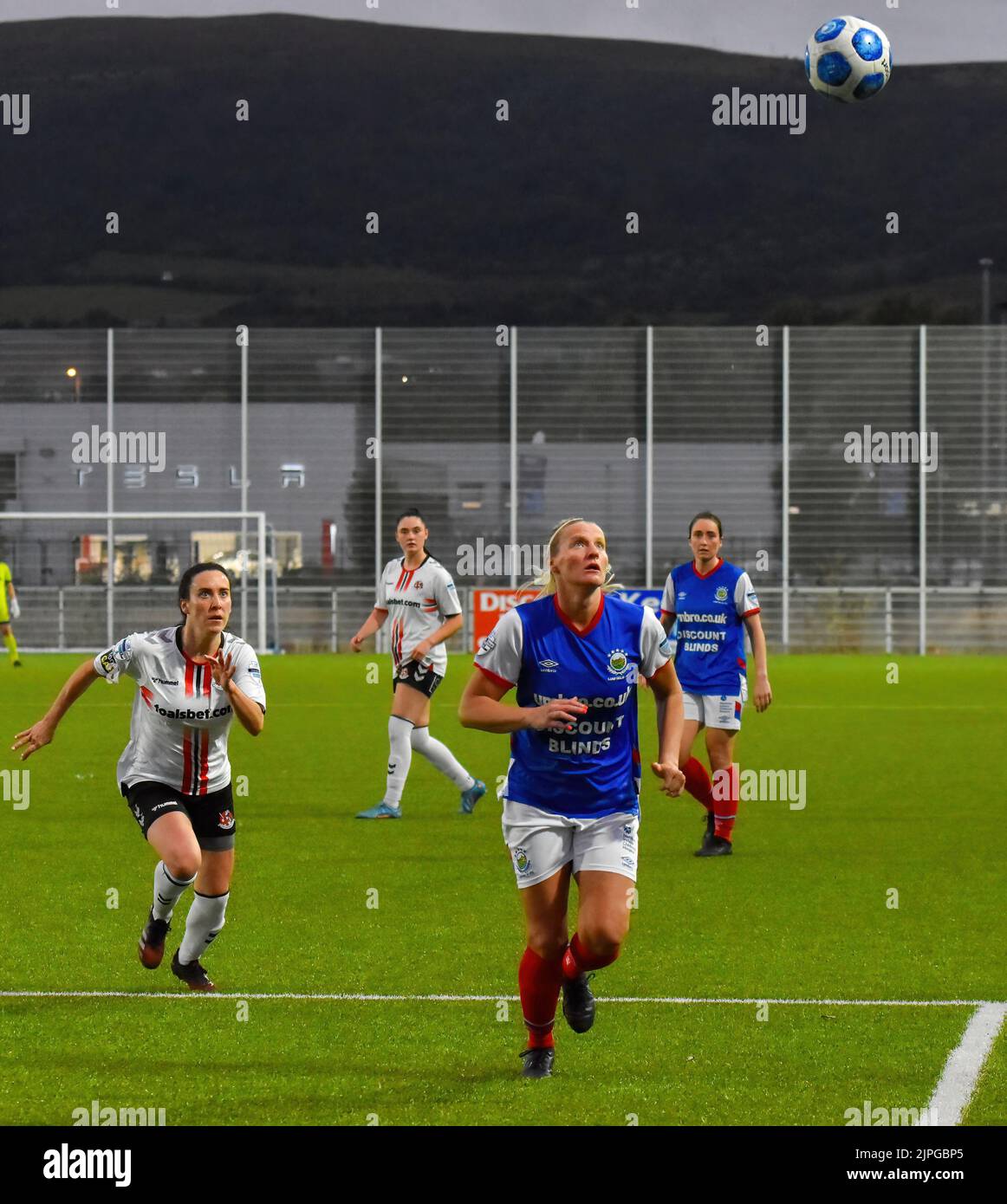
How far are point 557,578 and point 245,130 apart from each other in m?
86.7

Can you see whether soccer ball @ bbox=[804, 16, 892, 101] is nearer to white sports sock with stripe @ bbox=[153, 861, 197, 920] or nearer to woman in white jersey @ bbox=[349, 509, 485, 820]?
woman in white jersey @ bbox=[349, 509, 485, 820]

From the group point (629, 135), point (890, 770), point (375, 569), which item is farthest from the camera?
point (629, 135)

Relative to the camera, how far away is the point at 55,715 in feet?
24.0

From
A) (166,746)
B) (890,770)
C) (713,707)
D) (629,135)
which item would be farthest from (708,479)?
(629,135)

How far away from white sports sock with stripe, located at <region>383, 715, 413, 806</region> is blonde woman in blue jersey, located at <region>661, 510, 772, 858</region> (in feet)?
7.41

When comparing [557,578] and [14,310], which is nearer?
[557,578]

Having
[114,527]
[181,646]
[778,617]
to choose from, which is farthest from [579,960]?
[114,527]

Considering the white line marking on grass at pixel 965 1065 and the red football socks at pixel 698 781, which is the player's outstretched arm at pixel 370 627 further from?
the white line marking on grass at pixel 965 1065

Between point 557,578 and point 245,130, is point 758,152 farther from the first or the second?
point 557,578

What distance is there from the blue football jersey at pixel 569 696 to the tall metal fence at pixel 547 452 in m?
36.5

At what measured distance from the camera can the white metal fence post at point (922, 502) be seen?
42.7m

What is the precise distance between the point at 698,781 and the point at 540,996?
5168 millimetres

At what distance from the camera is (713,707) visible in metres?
11.4

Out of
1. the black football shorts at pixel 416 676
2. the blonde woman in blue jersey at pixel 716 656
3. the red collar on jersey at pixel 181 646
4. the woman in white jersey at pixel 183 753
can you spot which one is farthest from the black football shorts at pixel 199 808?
the black football shorts at pixel 416 676
